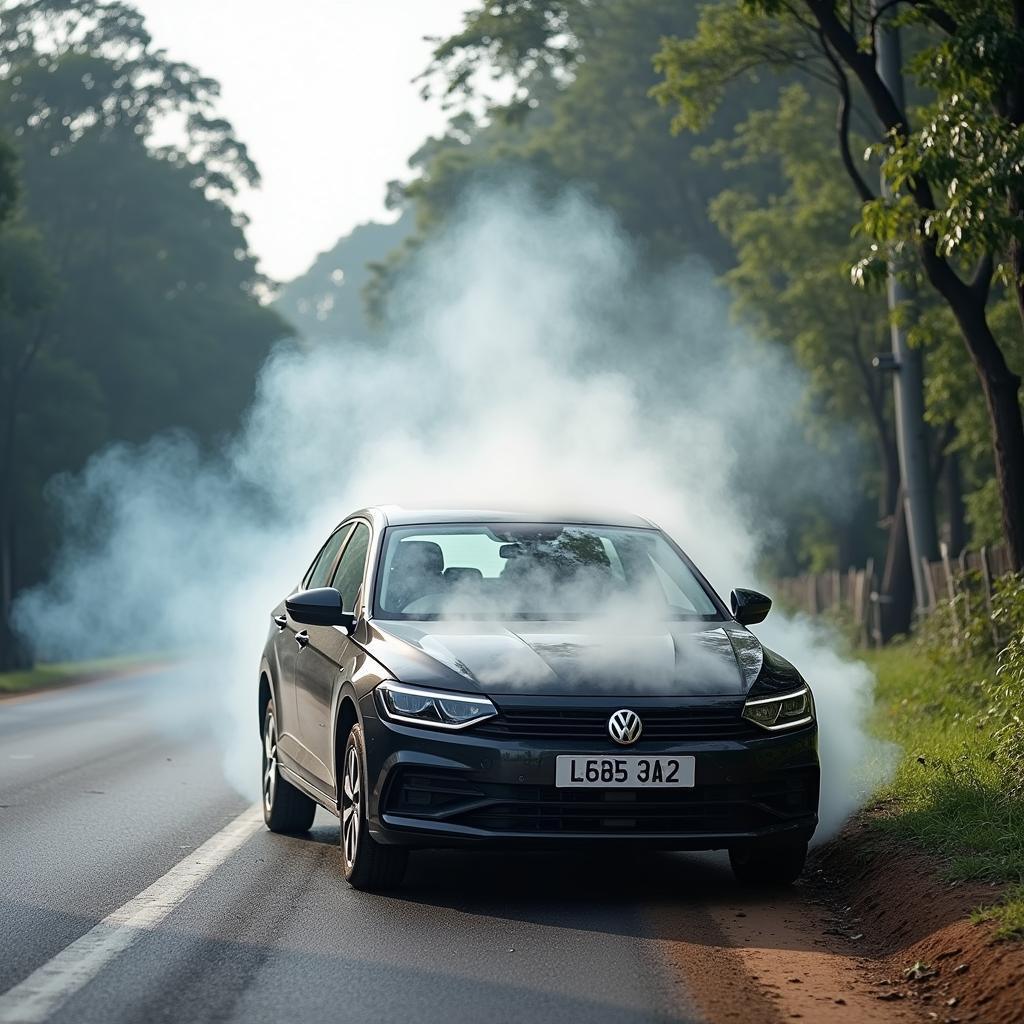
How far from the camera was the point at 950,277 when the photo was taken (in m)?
15.1

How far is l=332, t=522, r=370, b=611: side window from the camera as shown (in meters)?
9.14

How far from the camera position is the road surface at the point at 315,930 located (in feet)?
19.4

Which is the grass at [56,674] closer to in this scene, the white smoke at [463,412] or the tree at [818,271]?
the white smoke at [463,412]

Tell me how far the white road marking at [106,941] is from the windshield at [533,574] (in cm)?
146

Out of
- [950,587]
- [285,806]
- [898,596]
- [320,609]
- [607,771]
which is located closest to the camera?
[607,771]

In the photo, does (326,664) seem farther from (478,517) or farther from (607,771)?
(607,771)

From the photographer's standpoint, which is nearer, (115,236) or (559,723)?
(559,723)

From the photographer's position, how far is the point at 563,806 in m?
7.46

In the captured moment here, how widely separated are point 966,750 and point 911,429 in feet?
31.6

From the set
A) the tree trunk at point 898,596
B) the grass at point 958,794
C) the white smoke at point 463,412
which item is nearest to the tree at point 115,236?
the white smoke at point 463,412

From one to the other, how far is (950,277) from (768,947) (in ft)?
30.1

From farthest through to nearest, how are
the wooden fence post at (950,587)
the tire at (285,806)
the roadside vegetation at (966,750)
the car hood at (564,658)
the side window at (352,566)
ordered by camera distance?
the wooden fence post at (950,587) < the tire at (285,806) < the side window at (352,566) < the roadside vegetation at (966,750) < the car hood at (564,658)

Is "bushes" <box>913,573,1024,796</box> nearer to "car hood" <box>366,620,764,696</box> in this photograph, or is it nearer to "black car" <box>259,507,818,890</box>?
"black car" <box>259,507,818,890</box>

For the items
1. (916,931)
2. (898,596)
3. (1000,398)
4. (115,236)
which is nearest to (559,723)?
(916,931)
